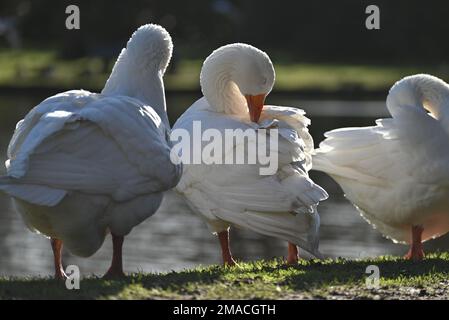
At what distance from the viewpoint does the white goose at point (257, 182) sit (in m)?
9.46

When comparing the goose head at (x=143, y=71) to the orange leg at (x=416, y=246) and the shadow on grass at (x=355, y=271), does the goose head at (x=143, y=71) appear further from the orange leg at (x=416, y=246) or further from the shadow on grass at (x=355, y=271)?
the orange leg at (x=416, y=246)

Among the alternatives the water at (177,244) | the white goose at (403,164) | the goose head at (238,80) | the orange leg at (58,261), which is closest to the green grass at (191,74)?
the water at (177,244)

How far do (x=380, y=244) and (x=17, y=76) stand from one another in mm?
35373

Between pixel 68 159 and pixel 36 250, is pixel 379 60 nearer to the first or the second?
pixel 36 250

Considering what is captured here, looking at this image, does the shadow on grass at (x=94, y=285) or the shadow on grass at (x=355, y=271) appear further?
the shadow on grass at (x=355, y=271)

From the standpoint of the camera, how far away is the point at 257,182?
9508mm

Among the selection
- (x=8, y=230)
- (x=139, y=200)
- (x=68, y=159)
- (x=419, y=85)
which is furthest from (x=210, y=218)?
(x=8, y=230)

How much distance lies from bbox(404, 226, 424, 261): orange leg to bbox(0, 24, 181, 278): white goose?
3.24 m

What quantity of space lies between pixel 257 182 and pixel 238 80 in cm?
142

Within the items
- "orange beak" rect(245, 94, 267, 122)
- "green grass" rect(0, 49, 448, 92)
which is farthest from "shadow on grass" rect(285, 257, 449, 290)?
"green grass" rect(0, 49, 448, 92)

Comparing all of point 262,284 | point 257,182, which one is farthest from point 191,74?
point 262,284

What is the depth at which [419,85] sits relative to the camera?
11398 millimetres

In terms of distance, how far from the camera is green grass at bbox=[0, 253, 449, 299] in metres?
7.52

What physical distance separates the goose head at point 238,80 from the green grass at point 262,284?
181 centimetres
